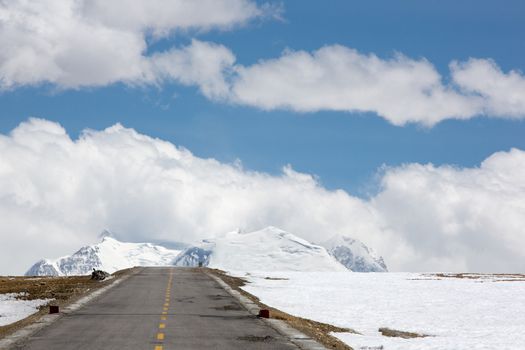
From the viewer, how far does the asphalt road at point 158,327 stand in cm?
2005

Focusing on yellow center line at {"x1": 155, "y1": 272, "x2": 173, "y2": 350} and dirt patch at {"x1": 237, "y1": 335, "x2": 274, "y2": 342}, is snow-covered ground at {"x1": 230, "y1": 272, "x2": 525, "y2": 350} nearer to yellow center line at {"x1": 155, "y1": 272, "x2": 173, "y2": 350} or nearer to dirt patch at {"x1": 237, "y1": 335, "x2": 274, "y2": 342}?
dirt patch at {"x1": 237, "y1": 335, "x2": 274, "y2": 342}

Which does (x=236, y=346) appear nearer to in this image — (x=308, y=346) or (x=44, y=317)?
(x=308, y=346)

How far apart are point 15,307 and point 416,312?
2284cm

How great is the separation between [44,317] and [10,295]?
17958mm

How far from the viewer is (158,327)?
24.0 m

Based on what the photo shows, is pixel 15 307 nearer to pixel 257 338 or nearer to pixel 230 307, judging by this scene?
pixel 230 307

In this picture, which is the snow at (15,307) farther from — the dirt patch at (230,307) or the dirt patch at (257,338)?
the dirt patch at (257,338)

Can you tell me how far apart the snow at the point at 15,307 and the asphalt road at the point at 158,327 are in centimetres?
301

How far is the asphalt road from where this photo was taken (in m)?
20.0

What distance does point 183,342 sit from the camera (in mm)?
20328

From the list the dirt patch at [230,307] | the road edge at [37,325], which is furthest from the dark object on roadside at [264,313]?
the road edge at [37,325]

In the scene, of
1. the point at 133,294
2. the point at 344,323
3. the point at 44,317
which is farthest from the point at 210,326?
the point at 133,294

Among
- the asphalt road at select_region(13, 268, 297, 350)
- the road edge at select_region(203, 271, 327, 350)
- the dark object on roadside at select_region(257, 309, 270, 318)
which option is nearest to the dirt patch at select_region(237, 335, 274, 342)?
the asphalt road at select_region(13, 268, 297, 350)

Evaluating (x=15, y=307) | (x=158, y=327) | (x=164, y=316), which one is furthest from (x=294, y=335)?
(x=15, y=307)
